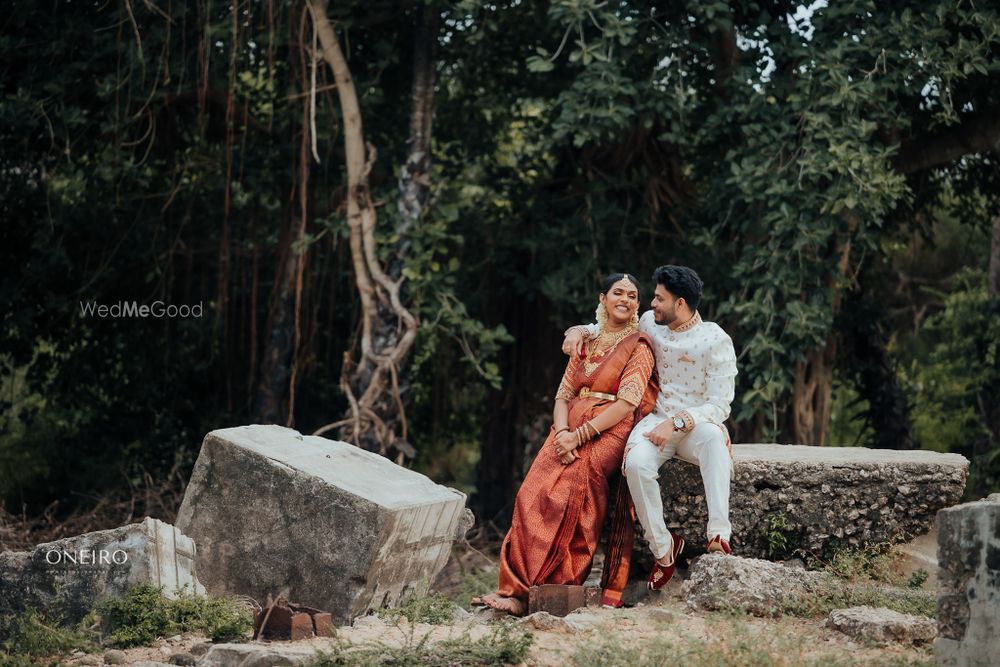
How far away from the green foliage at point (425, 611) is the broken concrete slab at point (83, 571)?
89 cm


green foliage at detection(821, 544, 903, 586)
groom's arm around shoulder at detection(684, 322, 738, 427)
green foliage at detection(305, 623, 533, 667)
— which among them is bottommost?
green foliage at detection(305, 623, 533, 667)

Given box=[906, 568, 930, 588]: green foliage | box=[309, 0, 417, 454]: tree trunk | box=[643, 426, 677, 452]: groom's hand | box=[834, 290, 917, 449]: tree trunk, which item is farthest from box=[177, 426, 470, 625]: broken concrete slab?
box=[834, 290, 917, 449]: tree trunk

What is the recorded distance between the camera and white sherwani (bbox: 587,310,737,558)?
591 centimetres

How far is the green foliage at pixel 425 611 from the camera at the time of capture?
18.2ft

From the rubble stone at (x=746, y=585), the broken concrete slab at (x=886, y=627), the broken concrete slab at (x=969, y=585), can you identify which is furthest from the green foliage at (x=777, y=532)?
the broken concrete slab at (x=969, y=585)

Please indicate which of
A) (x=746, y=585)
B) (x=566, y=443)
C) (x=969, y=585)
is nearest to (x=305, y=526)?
(x=566, y=443)

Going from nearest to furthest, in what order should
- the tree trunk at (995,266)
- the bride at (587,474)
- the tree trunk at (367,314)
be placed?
the bride at (587,474) < the tree trunk at (367,314) < the tree trunk at (995,266)

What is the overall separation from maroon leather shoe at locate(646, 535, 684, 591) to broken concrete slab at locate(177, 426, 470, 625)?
3.27 feet

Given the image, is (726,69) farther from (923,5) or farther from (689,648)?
(689,648)

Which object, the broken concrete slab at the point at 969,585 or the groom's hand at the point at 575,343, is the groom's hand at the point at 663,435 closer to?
the groom's hand at the point at 575,343

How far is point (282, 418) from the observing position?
1009cm

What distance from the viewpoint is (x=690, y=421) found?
592cm

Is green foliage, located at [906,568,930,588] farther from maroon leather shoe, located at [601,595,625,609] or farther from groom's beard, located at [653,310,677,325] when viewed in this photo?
groom's beard, located at [653,310,677,325]

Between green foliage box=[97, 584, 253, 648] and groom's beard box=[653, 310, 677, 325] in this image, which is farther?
groom's beard box=[653, 310, 677, 325]
